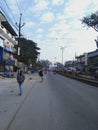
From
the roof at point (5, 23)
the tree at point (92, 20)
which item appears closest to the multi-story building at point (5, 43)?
the roof at point (5, 23)

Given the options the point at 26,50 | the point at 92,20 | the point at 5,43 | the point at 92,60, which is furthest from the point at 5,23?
the point at 92,60

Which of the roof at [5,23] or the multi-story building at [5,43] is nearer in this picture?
the multi-story building at [5,43]

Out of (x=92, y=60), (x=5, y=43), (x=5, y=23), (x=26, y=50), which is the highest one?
(x=5, y=23)

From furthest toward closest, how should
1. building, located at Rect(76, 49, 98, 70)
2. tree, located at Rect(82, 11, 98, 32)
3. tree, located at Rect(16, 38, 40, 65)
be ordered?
tree, located at Rect(16, 38, 40, 65)
building, located at Rect(76, 49, 98, 70)
tree, located at Rect(82, 11, 98, 32)

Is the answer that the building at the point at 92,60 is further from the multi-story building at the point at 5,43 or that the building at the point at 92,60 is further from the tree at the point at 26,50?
the multi-story building at the point at 5,43

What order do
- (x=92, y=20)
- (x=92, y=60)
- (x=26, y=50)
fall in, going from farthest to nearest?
(x=26, y=50), (x=92, y=60), (x=92, y=20)

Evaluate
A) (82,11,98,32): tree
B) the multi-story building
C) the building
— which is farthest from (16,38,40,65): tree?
(82,11,98,32): tree

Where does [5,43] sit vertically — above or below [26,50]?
below

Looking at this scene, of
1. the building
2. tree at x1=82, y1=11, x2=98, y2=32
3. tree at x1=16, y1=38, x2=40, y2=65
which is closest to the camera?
tree at x1=82, y1=11, x2=98, y2=32

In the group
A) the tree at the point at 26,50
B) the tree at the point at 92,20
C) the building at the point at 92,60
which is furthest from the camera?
the tree at the point at 26,50

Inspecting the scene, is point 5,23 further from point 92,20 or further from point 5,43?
point 92,20

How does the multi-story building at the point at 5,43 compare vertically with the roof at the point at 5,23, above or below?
below

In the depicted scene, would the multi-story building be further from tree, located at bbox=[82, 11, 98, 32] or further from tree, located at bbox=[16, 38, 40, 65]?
tree, located at bbox=[16, 38, 40, 65]

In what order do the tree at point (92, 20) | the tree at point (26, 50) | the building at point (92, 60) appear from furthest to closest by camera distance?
the tree at point (26, 50), the building at point (92, 60), the tree at point (92, 20)
